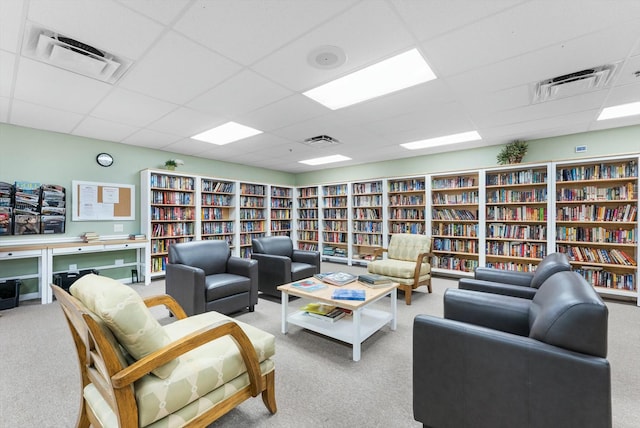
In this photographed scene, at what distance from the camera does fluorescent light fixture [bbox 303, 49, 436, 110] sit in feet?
7.70

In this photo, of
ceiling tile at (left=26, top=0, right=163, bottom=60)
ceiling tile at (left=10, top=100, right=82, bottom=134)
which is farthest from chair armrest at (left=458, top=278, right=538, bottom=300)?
ceiling tile at (left=10, top=100, right=82, bottom=134)

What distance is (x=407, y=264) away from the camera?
3967mm

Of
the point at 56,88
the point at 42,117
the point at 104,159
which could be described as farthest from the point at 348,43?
the point at 104,159

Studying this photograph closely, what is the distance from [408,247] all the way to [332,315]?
7.22 ft

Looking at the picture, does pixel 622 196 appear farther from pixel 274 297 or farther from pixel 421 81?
pixel 274 297

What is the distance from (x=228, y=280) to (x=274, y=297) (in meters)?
1.00

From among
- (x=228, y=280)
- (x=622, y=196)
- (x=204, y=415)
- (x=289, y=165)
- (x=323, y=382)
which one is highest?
(x=289, y=165)

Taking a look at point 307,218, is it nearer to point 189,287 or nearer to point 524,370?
Result: point 189,287

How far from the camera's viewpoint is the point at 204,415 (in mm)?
1303

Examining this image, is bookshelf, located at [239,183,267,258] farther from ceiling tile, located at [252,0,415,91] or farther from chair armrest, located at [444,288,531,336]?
chair armrest, located at [444,288,531,336]

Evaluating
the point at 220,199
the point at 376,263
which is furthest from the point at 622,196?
the point at 220,199

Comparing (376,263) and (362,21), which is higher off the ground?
(362,21)

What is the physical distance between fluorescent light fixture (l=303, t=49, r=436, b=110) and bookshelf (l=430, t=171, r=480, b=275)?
2.95m

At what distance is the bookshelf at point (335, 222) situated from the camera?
664 cm
